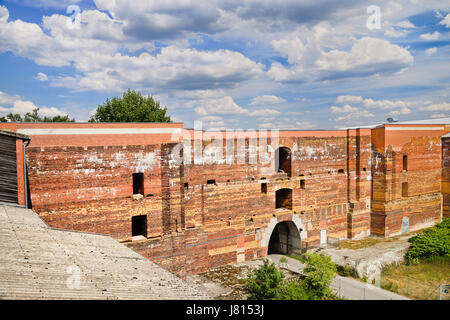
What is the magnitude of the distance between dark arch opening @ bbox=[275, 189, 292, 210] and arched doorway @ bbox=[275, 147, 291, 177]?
3.66 ft

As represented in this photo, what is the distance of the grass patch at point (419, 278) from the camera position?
13895 mm

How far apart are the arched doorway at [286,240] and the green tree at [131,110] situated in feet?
64.4

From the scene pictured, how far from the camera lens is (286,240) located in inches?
784

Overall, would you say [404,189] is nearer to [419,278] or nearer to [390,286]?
[419,278]

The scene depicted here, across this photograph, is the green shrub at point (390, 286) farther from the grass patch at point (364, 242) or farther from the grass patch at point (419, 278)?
the grass patch at point (364, 242)

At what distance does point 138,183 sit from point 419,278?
14.1 m

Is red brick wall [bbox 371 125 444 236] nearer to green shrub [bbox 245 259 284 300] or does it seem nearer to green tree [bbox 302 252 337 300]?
green tree [bbox 302 252 337 300]

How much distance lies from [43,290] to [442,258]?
19.3 meters

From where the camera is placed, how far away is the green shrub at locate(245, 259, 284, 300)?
12.4 metres

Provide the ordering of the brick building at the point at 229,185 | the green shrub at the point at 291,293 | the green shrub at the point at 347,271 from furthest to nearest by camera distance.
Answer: the green shrub at the point at 347,271
the green shrub at the point at 291,293
the brick building at the point at 229,185

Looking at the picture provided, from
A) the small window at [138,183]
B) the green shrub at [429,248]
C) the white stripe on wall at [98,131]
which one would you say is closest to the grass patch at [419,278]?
the green shrub at [429,248]

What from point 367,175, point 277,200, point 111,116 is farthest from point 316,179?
point 111,116

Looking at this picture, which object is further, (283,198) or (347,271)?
(283,198)

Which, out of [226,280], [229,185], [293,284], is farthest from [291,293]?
[229,185]
